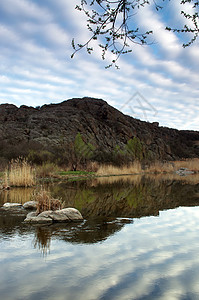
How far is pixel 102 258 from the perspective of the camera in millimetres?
4727

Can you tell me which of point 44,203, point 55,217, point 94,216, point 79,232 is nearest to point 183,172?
point 94,216

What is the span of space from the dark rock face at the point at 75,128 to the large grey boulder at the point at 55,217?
24073 millimetres

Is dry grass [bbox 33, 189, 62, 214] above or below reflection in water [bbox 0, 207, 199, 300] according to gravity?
above

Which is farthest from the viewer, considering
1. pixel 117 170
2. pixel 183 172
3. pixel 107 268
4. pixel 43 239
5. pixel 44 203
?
pixel 183 172

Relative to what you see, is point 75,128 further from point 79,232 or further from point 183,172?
point 79,232

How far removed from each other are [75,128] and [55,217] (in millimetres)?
42747

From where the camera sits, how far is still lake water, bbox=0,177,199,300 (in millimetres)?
3600

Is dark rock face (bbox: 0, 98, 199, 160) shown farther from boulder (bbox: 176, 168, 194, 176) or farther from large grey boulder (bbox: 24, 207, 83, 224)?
large grey boulder (bbox: 24, 207, 83, 224)

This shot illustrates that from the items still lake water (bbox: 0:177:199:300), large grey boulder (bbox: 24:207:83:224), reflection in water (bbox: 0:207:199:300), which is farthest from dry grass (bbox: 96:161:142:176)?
reflection in water (bbox: 0:207:199:300)

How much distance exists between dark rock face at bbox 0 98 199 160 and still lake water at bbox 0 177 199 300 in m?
25.1

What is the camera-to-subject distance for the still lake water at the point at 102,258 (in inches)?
142

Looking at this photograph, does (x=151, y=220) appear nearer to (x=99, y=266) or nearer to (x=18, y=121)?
(x=99, y=266)

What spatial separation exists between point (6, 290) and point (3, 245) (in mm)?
1865

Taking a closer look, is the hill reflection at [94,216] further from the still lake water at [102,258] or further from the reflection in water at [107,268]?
the reflection in water at [107,268]
